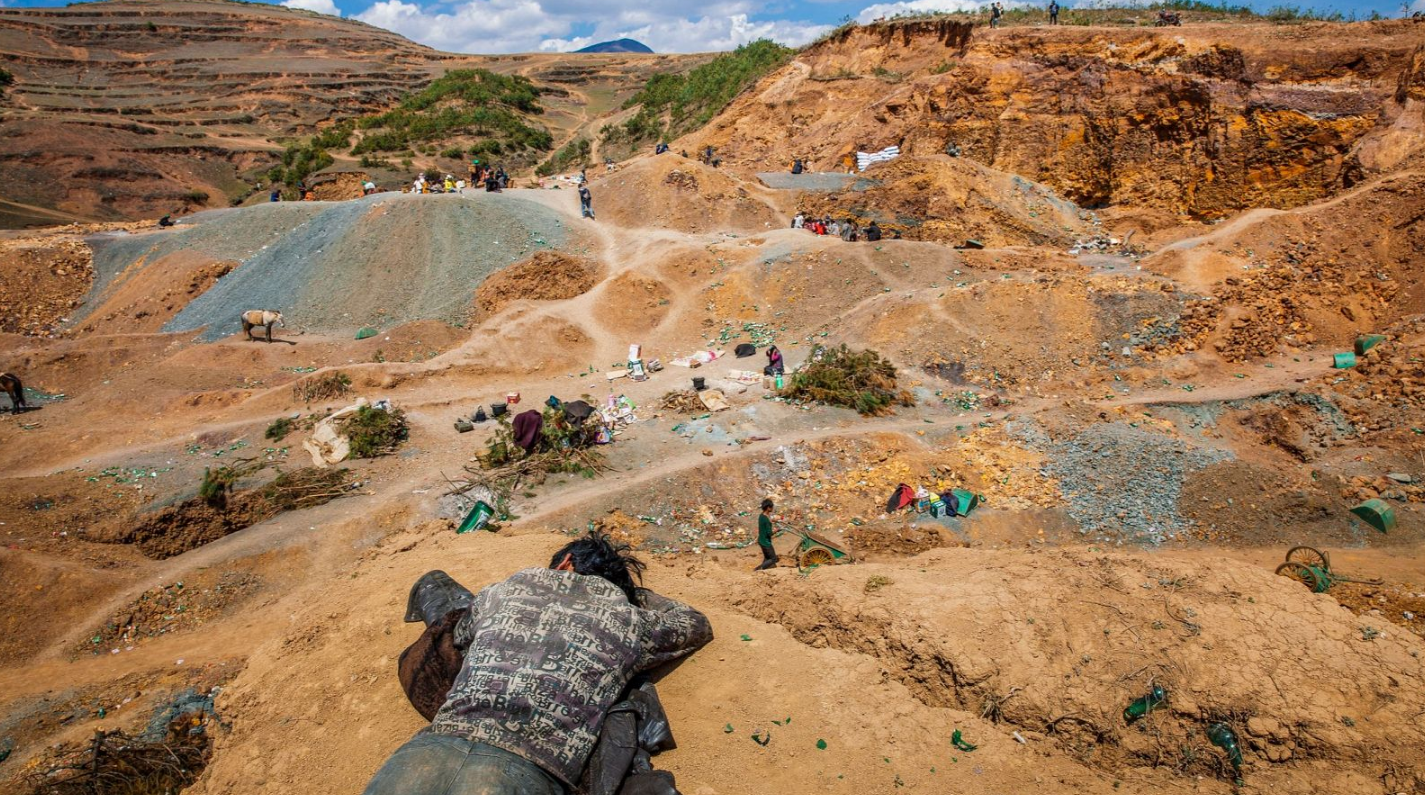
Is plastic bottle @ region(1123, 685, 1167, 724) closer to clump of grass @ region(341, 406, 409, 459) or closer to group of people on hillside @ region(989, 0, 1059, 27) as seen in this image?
clump of grass @ region(341, 406, 409, 459)

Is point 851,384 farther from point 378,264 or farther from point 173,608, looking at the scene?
point 378,264

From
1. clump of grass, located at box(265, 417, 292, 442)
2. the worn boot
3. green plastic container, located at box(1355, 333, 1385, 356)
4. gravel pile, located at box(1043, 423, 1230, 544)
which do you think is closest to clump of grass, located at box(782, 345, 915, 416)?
gravel pile, located at box(1043, 423, 1230, 544)

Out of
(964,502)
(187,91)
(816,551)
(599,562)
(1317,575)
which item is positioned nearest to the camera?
(599,562)

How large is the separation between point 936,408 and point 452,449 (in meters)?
9.33

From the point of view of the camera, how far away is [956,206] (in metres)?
20.3

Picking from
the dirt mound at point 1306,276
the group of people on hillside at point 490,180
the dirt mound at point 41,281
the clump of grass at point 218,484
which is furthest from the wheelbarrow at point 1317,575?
the dirt mound at point 41,281

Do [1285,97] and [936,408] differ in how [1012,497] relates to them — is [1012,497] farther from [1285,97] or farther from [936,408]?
[1285,97]

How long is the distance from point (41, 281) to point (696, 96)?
96.6ft

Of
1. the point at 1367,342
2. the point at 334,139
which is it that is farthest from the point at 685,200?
the point at 334,139

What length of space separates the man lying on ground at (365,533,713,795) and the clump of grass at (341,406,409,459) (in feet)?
27.3

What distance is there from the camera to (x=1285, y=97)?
747 inches

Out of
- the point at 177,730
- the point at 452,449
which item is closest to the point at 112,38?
the point at 452,449

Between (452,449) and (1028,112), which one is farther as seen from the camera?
(1028,112)

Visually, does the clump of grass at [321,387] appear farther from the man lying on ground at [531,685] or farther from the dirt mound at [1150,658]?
the dirt mound at [1150,658]
